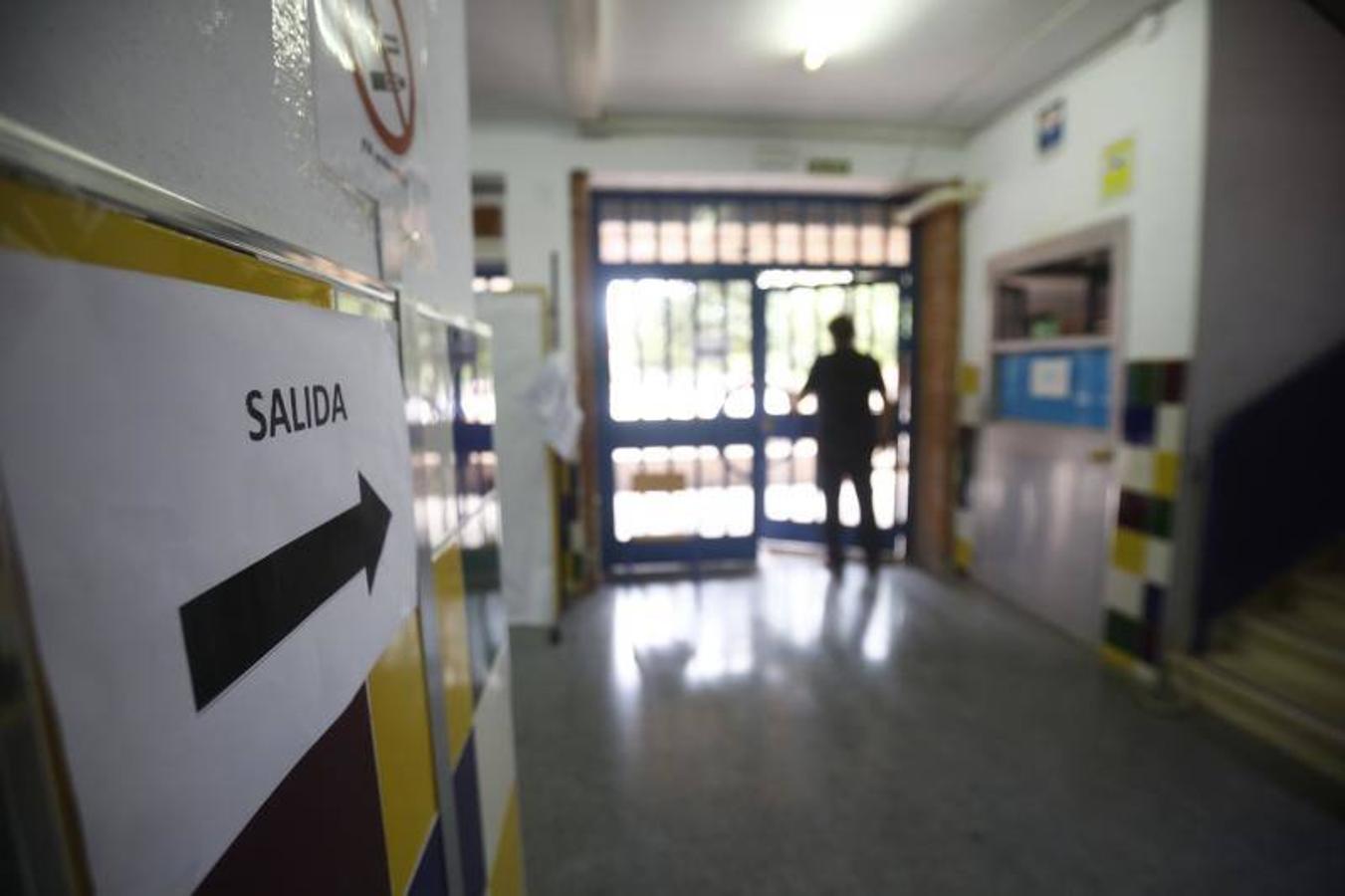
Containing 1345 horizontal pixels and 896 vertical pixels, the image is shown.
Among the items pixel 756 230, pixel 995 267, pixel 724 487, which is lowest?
pixel 724 487

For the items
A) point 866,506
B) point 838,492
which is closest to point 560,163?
point 838,492

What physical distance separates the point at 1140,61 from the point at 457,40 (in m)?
2.85

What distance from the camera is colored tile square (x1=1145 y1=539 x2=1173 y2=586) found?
7.55 feet

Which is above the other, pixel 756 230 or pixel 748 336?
pixel 756 230

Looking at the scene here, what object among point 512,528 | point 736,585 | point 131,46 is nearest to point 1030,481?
point 736,585

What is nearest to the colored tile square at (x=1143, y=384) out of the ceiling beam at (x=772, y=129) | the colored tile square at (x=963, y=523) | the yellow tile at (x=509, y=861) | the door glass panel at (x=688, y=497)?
the colored tile square at (x=963, y=523)

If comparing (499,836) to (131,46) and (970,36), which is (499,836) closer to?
(131,46)

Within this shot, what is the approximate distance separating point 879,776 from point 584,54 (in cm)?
297

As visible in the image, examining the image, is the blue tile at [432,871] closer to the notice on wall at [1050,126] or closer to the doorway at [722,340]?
the doorway at [722,340]

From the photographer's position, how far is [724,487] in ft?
12.7

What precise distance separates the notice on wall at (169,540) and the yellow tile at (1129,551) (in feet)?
9.74

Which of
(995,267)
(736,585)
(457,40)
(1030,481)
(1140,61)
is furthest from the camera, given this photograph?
(736,585)

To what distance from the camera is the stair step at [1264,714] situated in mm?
1819

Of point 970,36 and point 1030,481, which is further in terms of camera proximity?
point 1030,481
